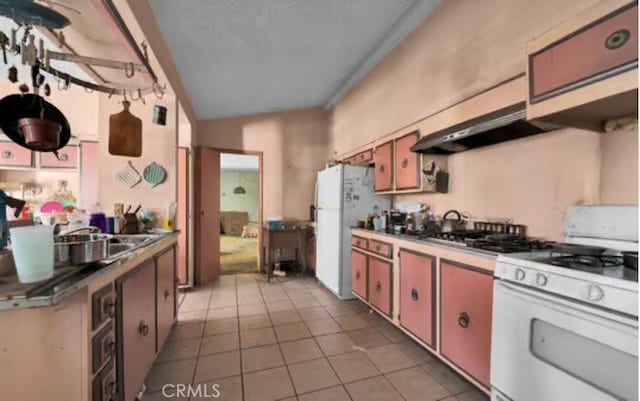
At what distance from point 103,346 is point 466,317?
1.82 metres

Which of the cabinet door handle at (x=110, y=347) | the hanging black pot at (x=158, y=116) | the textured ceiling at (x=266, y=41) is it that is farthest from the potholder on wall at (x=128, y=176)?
the cabinet door handle at (x=110, y=347)

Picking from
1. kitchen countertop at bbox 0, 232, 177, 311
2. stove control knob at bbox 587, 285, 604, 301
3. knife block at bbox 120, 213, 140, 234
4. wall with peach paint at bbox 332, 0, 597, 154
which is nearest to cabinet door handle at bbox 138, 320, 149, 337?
kitchen countertop at bbox 0, 232, 177, 311

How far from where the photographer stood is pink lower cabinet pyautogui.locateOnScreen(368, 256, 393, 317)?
2504 millimetres

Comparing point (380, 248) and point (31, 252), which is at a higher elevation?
point (31, 252)

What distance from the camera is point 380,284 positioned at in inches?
103

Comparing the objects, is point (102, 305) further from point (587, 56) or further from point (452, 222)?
point (452, 222)

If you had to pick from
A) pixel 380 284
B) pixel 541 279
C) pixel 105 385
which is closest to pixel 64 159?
pixel 105 385

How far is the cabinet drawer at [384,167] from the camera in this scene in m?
3.04

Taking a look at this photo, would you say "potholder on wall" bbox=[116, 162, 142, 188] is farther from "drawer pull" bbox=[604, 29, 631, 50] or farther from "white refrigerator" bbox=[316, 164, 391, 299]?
"drawer pull" bbox=[604, 29, 631, 50]

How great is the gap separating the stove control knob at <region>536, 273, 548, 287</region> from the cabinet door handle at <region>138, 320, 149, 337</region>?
6.45 ft

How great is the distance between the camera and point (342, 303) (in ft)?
10.6

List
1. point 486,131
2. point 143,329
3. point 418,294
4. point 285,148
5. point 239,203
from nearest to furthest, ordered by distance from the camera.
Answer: point 143,329 < point 486,131 < point 418,294 < point 285,148 < point 239,203

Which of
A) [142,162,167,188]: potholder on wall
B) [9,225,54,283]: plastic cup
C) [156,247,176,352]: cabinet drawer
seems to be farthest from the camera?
[142,162,167,188]: potholder on wall

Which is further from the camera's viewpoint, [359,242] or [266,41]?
[359,242]
